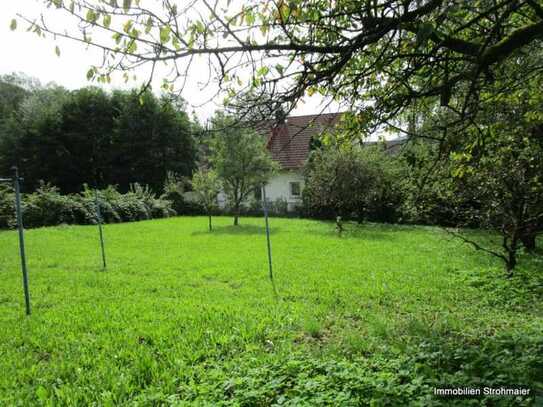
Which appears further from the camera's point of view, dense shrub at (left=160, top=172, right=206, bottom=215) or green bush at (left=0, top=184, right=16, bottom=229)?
dense shrub at (left=160, top=172, right=206, bottom=215)

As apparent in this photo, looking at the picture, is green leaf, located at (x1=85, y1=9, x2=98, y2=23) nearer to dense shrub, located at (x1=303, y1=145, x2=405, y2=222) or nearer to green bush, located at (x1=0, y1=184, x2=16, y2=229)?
dense shrub, located at (x1=303, y1=145, x2=405, y2=222)

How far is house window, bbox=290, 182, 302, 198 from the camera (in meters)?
24.0

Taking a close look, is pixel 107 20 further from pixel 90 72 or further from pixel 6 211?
pixel 6 211

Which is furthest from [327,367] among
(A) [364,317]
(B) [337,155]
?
(B) [337,155]

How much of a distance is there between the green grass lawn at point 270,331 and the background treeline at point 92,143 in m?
21.4

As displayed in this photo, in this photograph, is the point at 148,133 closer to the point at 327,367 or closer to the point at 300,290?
the point at 300,290

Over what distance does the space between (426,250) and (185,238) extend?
8.48m

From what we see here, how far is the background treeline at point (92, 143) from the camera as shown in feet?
91.5

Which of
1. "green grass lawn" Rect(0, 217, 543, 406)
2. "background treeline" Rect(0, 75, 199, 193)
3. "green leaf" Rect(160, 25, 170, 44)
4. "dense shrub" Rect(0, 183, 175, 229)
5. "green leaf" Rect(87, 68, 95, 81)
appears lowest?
"green grass lawn" Rect(0, 217, 543, 406)

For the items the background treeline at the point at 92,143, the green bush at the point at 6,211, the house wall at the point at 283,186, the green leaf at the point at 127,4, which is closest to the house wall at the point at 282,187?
the house wall at the point at 283,186

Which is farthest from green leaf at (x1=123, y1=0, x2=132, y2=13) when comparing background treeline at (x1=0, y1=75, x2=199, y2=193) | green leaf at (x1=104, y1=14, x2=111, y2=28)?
background treeline at (x1=0, y1=75, x2=199, y2=193)

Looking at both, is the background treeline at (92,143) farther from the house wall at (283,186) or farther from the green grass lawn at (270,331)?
the green grass lawn at (270,331)

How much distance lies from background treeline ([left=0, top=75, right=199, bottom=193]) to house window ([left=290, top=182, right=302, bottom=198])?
33.4ft

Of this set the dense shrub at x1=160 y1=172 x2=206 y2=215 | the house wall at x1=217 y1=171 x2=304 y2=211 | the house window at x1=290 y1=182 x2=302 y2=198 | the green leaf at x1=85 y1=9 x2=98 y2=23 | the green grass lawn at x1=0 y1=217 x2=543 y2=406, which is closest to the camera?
the green leaf at x1=85 y1=9 x2=98 y2=23
